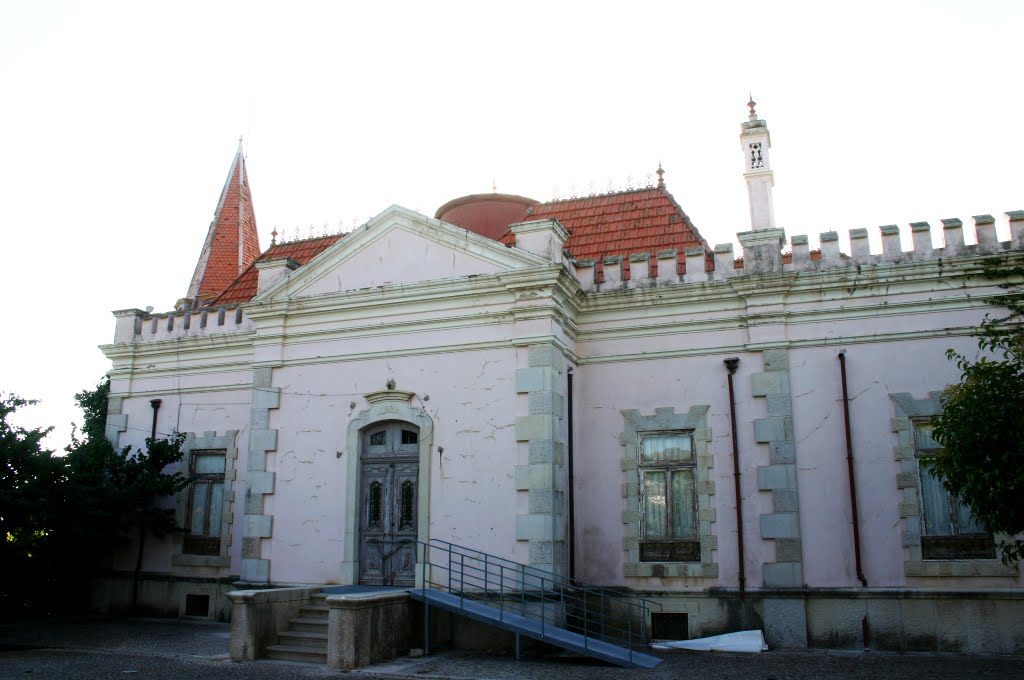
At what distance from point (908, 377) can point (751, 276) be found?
8.38 ft

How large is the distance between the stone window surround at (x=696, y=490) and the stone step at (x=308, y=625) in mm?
4316

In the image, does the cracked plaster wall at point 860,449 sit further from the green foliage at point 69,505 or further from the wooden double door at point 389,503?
the green foliage at point 69,505

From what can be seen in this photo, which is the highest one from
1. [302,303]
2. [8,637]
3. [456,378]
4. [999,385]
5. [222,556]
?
[302,303]

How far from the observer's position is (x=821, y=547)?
11.3 metres

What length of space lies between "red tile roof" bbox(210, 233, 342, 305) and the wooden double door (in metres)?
6.24

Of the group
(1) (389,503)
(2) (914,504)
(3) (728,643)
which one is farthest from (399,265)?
(2) (914,504)

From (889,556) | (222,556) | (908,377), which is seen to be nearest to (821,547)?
(889,556)

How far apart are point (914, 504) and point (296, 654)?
827 centimetres

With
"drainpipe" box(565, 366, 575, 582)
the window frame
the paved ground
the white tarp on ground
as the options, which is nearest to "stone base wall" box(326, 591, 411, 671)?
the paved ground

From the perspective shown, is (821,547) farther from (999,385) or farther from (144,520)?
(144,520)

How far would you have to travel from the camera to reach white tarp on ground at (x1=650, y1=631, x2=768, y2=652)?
1085 centimetres

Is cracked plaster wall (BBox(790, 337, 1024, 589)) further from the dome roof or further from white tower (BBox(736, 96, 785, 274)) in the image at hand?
the dome roof

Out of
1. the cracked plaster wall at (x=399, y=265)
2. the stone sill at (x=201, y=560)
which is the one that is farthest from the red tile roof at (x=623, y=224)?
the stone sill at (x=201, y=560)

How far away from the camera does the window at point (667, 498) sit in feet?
39.3
